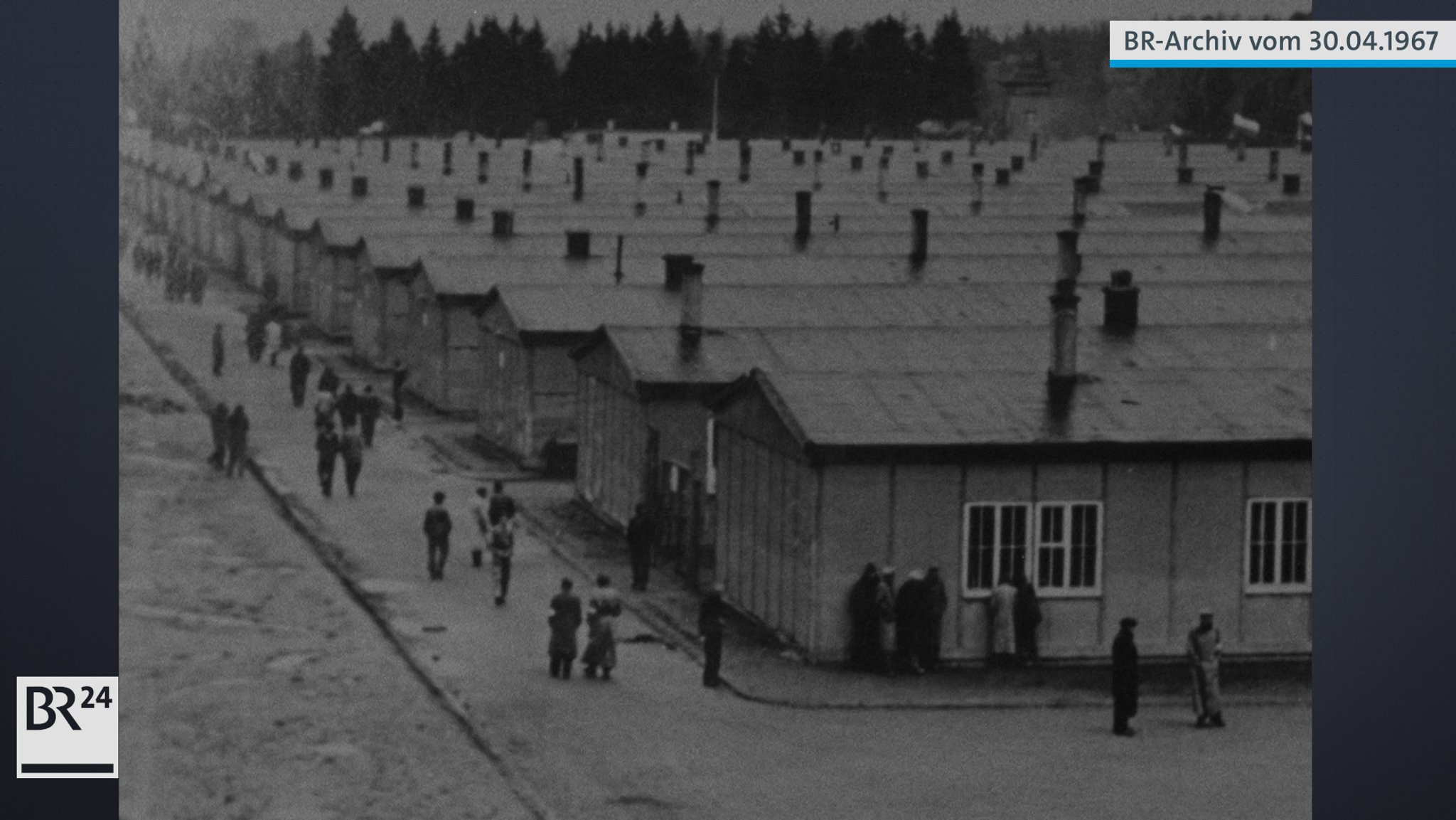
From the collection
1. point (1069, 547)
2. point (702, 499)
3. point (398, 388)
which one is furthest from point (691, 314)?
point (1069, 547)

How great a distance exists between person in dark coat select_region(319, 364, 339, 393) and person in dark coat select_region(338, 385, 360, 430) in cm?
10

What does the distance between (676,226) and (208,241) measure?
17223 mm

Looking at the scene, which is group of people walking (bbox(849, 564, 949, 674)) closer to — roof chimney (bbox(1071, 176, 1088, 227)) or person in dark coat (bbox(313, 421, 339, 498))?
person in dark coat (bbox(313, 421, 339, 498))

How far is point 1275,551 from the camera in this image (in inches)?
858

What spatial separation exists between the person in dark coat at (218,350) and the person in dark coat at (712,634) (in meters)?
5.84

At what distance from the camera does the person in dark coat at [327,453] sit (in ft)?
80.3

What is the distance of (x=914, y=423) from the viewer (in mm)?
21859

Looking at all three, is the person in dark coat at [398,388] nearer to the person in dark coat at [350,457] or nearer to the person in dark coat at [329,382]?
the person in dark coat at [329,382]

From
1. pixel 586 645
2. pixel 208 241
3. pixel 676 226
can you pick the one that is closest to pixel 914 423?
pixel 586 645

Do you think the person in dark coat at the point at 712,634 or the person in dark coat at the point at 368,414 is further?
the person in dark coat at the point at 368,414

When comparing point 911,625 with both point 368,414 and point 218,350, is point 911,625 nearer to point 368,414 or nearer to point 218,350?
point 218,350

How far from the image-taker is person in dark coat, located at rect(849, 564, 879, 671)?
69.6 ft

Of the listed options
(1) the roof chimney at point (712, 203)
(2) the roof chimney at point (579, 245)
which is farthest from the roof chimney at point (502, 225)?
(1) the roof chimney at point (712, 203)

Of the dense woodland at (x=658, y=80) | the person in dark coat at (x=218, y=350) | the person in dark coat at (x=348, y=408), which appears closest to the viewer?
the dense woodland at (x=658, y=80)
